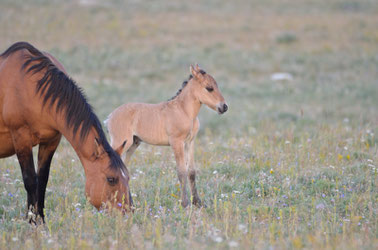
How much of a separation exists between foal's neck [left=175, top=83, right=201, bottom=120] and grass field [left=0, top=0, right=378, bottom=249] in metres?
1.22

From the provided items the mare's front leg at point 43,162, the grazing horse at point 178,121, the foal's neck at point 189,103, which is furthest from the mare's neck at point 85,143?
the foal's neck at point 189,103

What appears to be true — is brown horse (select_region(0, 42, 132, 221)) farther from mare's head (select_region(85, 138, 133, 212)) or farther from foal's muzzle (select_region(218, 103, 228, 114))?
foal's muzzle (select_region(218, 103, 228, 114))

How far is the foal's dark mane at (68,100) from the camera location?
5.39 meters

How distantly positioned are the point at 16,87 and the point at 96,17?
1020 inches

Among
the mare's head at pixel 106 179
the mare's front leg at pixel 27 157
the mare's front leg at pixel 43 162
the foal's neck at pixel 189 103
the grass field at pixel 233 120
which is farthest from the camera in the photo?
the foal's neck at pixel 189 103

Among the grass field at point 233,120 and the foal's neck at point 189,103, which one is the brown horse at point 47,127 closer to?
the grass field at point 233,120

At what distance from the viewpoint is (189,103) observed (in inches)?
260

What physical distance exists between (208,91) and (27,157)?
2.60 m

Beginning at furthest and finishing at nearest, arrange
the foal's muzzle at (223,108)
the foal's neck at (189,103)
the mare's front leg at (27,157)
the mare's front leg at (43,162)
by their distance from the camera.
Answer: the foal's neck at (189,103)
the foal's muzzle at (223,108)
the mare's front leg at (43,162)
the mare's front leg at (27,157)

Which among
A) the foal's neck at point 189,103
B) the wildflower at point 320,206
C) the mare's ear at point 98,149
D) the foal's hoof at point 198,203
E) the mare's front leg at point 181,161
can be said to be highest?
the foal's neck at point 189,103

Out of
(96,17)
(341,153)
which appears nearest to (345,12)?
(96,17)

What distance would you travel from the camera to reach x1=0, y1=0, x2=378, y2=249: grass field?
199 inches

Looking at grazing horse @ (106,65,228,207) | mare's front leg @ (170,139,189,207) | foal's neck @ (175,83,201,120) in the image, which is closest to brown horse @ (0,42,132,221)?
grazing horse @ (106,65,228,207)

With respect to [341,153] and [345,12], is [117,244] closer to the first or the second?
[341,153]
